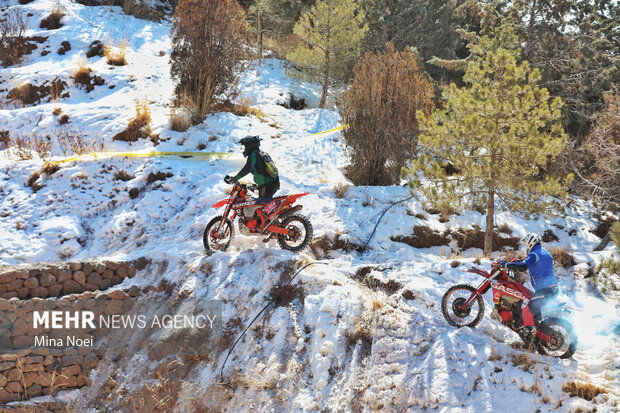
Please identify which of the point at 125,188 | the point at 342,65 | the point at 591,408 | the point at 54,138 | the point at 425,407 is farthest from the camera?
the point at 342,65

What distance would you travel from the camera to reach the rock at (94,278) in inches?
271

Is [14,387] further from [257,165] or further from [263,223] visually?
[257,165]

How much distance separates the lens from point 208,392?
5.32 meters

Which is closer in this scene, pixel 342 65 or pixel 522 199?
pixel 522 199

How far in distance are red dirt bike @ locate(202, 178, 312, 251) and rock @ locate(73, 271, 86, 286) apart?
1.83 meters

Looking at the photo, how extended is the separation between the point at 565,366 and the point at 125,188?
7.89 metres

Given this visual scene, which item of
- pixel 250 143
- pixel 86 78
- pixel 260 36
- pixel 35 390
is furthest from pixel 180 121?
pixel 260 36

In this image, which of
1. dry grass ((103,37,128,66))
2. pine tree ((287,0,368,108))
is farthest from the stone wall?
pine tree ((287,0,368,108))

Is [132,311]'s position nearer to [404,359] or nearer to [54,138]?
[404,359]

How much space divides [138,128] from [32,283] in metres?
5.11

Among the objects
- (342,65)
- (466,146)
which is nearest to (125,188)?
(466,146)

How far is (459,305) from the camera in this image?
5.38 meters

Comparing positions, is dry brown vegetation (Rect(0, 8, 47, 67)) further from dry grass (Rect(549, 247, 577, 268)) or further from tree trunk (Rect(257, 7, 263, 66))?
dry grass (Rect(549, 247, 577, 268))

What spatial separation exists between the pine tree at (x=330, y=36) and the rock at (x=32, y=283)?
11.2 m
